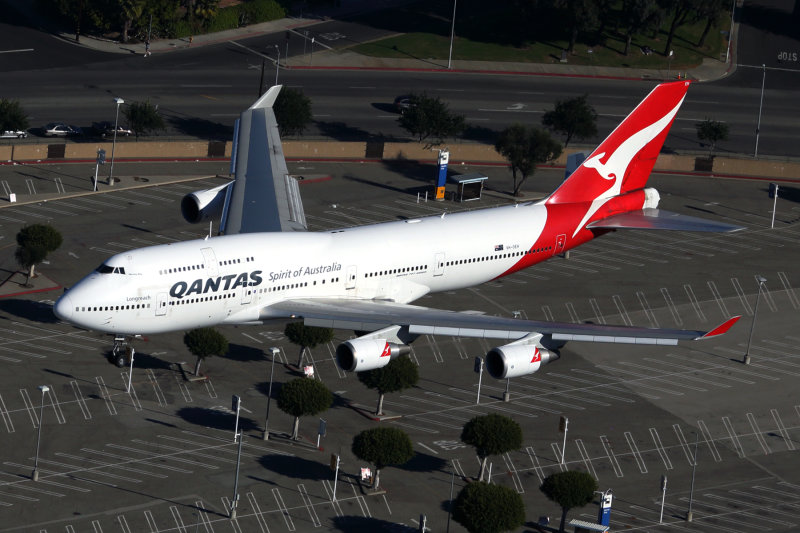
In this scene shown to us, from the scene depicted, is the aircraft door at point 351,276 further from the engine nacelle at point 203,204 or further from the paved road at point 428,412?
the engine nacelle at point 203,204

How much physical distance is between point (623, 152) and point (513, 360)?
2895 centimetres

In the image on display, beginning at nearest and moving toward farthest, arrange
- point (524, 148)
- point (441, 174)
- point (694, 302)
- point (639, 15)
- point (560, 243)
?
point (560, 243)
point (694, 302)
point (441, 174)
point (524, 148)
point (639, 15)

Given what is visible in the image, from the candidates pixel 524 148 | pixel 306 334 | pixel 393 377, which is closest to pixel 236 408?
pixel 306 334

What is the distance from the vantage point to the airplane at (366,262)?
258 feet

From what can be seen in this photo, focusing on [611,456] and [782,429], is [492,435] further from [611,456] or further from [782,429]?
[782,429]

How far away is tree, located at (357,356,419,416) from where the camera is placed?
87.2 meters

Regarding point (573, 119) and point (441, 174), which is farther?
point (573, 119)

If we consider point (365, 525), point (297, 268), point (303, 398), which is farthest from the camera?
point (303, 398)

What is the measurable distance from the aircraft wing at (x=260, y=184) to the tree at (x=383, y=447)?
1998 cm

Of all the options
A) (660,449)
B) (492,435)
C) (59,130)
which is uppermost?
(59,130)

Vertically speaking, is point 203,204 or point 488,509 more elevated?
point 203,204

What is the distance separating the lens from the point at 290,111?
14275 centimetres

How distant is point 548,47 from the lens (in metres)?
185

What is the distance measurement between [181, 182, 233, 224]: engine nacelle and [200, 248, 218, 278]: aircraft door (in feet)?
61.3
